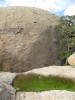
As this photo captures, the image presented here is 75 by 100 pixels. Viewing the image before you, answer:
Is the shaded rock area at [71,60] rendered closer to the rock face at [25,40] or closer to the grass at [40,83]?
the rock face at [25,40]

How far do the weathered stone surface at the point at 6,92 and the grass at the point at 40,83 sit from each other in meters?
0.73

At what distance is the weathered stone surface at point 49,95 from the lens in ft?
38.7

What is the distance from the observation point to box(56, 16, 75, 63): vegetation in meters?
16.9

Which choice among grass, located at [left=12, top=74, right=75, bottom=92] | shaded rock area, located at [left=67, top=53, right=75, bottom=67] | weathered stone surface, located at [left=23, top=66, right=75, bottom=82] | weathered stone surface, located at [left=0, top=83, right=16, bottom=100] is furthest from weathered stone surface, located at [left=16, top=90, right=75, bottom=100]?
shaded rock area, located at [left=67, top=53, right=75, bottom=67]

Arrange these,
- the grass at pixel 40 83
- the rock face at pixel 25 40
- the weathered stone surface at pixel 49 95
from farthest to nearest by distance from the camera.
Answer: the rock face at pixel 25 40
the grass at pixel 40 83
the weathered stone surface at pixel 49 95

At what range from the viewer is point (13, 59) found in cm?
1606

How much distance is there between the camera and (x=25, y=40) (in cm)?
1623

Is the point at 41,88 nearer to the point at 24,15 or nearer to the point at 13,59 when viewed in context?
the point at 13,59

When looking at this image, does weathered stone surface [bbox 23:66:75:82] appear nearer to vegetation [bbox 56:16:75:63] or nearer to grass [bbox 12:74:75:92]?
grass [bbox 12:74:75:92]

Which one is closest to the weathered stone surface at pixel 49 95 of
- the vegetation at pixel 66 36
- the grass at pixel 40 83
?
the grass at pixel 40 83

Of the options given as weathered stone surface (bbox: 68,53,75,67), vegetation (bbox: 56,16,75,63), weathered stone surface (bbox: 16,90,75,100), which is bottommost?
weathered stone surface (bbox: 16,90,75,100)

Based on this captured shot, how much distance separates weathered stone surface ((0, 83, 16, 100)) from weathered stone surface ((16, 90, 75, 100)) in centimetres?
23

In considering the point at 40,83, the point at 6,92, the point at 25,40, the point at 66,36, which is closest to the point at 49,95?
the point at 6,92

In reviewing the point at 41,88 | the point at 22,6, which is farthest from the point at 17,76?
the point at 22,6
